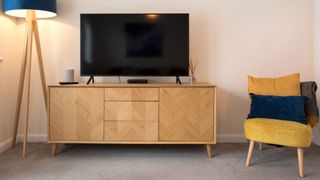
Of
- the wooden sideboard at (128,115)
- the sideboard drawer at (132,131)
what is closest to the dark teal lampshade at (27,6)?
the wooden sideboard at (128,115)

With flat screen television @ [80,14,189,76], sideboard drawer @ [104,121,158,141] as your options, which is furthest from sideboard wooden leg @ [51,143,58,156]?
flat screen television @ [80,14,189,76]

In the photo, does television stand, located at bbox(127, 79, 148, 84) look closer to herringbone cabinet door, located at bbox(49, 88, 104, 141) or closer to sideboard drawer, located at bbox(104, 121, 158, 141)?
herringbone cabinet door, located at bbox(49, 88, 104, 141)

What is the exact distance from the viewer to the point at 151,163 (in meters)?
2.68

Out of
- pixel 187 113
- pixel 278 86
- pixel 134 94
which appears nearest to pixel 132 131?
pixel 134 94

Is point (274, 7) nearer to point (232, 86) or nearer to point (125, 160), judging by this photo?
point (232, 86)

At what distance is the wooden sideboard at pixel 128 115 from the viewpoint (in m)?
2.86

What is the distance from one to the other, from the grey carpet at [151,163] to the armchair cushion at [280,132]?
0.28 m

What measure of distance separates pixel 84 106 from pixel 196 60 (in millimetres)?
1430

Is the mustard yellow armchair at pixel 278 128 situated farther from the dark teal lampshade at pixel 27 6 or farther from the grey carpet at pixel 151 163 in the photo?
the dark teal lampshade at pixel 27 6

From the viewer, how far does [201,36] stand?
340 cm

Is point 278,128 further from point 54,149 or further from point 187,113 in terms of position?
point 54,149

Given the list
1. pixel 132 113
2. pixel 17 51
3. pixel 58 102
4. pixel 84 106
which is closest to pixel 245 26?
pixel 132 113

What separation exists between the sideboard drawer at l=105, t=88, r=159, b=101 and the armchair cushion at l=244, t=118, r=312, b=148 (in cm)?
95

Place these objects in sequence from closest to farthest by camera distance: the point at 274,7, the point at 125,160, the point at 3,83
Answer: the point at 125,160
the point at 3,83
the point at 274,7
